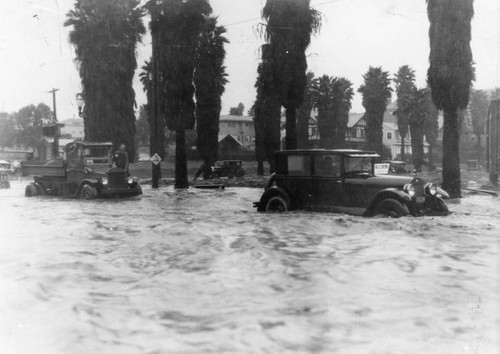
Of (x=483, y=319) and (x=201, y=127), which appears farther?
(x=201, y=127)

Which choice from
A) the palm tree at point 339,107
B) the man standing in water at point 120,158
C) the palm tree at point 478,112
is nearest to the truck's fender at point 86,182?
the man standing in water at point 120,158

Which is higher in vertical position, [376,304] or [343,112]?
[343,112]

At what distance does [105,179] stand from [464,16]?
1265 cm

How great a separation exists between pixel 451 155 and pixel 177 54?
40.0 ft

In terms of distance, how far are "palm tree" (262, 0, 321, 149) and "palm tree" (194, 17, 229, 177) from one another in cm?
1762

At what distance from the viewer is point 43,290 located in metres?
5.21

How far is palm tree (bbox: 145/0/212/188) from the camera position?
2267cm

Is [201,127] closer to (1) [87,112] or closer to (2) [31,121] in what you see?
(1) [87,112]

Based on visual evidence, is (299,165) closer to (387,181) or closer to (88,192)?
(387,181)

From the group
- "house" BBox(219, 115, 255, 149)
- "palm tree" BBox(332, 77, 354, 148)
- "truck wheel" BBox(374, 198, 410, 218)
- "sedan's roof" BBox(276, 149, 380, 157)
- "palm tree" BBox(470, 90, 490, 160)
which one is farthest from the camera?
"palm tree" BBox(470, 90, 490, 160)

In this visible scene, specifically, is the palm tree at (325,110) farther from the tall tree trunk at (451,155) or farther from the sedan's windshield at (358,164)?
the sedan's windshield at (358,164)

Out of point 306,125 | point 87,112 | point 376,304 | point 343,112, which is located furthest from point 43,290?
point 343,112

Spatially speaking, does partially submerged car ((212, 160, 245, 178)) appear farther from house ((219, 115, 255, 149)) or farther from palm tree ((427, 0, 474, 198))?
house ((219, 115, 255, 149))

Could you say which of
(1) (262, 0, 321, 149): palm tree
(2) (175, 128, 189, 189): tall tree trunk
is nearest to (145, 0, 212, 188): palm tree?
(2) (175, 128, 189, 189): tall tree trunk
